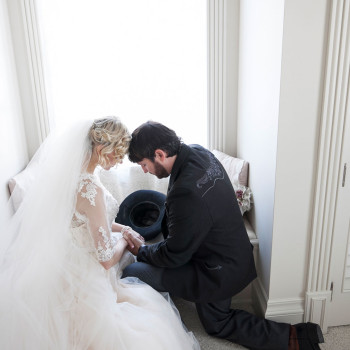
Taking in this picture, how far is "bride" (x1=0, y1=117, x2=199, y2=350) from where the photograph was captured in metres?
1.32

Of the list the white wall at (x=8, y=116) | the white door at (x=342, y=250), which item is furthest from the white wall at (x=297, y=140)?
the white wall at (x=8, y=116)

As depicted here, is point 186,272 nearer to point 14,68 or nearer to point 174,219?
point 174,219

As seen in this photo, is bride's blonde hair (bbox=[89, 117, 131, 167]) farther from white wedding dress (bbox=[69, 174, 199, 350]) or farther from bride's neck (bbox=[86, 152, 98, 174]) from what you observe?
white wedding dress (bbox=[69, 174, 199, 350])

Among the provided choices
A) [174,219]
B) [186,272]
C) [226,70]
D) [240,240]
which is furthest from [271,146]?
[226,70]

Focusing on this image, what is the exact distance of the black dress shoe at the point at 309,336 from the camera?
5.64ft

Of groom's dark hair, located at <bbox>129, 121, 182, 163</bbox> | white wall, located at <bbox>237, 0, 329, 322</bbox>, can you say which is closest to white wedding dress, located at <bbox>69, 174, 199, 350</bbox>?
groom's dark hair, located at <bbox>129, 121, 182, 163</bbox>

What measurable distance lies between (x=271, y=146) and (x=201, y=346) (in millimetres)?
1184

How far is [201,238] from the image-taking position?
1.60 metres

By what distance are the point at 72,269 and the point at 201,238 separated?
2.01 ft

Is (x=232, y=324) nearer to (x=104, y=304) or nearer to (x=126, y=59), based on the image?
(x=104, y=304)

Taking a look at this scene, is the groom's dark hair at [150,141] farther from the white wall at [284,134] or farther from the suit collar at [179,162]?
the white wall at [284,134]

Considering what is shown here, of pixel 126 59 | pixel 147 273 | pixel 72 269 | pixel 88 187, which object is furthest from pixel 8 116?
pixel 147 273

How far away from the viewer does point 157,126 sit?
167 centimetres

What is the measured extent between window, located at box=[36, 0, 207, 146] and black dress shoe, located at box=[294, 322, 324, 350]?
5.30 feet
